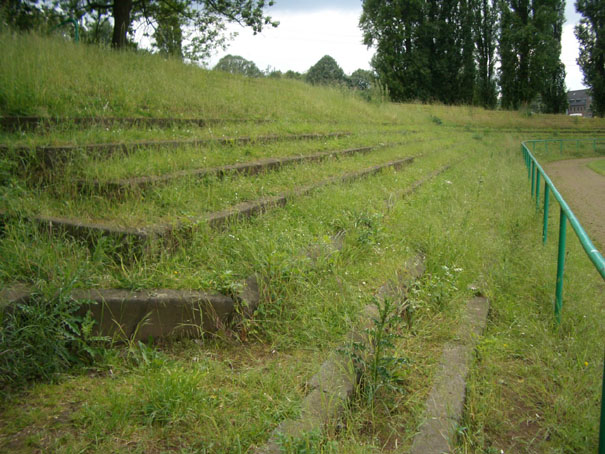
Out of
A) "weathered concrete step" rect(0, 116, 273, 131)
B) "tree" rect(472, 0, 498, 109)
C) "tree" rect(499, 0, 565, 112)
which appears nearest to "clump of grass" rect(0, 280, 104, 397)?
"weathered concrete step" rect(0, 116, 273, 131)

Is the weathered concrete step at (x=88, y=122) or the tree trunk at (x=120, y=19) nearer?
the weathered concrete step at (x=88, y=122)

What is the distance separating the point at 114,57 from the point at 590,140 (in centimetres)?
2798

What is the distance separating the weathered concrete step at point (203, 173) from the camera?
4035 millimetres

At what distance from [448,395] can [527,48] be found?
42.3 meters

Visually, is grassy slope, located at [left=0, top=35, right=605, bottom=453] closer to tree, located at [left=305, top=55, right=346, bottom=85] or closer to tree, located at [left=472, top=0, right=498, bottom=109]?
tree, located at [left=472, top=0, right=498, bottom=109]

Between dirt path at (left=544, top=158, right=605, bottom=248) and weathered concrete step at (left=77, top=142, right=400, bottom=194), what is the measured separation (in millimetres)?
4358

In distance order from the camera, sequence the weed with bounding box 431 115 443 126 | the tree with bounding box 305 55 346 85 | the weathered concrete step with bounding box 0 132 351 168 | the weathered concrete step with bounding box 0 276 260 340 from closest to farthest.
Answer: the weathered concrete step with bounding box 0 276 260 340, the weathered concrete step with bounding box 0 132 351 168, the weed with bounding box 431 115 443 126, the tree with bounding box 305 55 346 85

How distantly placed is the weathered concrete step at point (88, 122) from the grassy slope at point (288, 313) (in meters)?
0.21

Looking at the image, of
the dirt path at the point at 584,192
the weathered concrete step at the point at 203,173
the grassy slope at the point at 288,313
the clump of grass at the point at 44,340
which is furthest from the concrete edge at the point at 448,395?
the dirt path at the point at 584,192

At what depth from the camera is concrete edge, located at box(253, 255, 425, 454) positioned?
211 cm

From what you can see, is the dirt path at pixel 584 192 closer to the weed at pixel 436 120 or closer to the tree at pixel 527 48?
the weed at pixel 436 120

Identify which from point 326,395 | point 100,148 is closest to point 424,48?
point 100,148

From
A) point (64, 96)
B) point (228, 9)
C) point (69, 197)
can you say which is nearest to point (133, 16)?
point (228, 9)

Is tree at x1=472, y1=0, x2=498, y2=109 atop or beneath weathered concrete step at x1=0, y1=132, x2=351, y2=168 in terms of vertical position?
atop
